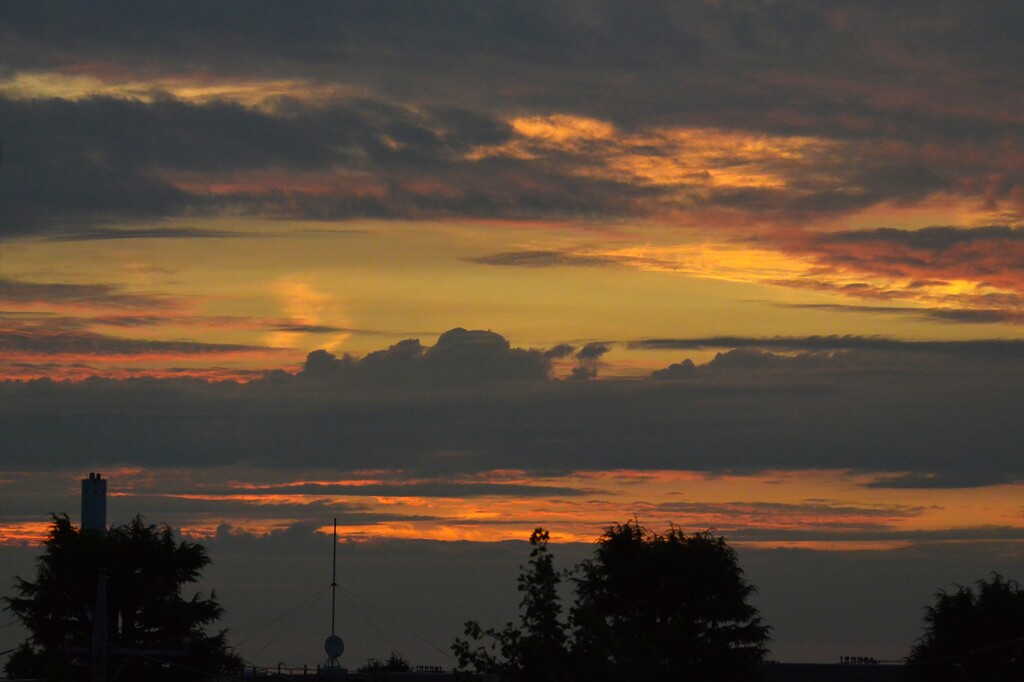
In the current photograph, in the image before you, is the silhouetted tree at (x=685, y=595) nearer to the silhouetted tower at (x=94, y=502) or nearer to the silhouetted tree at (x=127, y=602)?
the silhouetted tree at (x=127, y=602)

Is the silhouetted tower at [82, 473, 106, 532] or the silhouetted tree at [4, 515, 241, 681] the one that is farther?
the silhouetted tower at [82, 473, 106, 532]

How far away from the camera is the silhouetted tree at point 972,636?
95.4 meters

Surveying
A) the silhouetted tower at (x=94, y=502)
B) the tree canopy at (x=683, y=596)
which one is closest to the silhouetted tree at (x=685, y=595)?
the tree canopy at (x=683, y=596)

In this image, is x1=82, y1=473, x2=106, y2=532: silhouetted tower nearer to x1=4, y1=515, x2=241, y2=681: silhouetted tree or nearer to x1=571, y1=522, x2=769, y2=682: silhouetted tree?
x1=4, y1=515, x2=241, y2=681: silhouetted tree

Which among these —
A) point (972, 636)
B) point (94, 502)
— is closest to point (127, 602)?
point (94, 502)

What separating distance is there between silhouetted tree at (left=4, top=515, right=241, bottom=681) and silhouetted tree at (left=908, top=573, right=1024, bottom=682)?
4623 centimetres

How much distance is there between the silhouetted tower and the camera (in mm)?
130625

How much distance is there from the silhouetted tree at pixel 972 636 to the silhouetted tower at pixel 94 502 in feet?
225

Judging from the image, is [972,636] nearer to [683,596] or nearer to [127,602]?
[683,596]

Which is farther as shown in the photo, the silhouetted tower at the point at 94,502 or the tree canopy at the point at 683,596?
the silhouetted tower at the point at 94,502

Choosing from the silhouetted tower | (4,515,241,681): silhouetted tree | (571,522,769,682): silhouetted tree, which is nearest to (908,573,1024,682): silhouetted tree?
(571,522,769,682): silhouetted tree

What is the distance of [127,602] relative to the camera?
336 feet

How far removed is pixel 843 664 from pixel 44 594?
59680 mm

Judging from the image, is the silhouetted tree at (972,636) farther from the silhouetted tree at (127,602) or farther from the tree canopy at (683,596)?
the silhouetted tree at (127,602)
